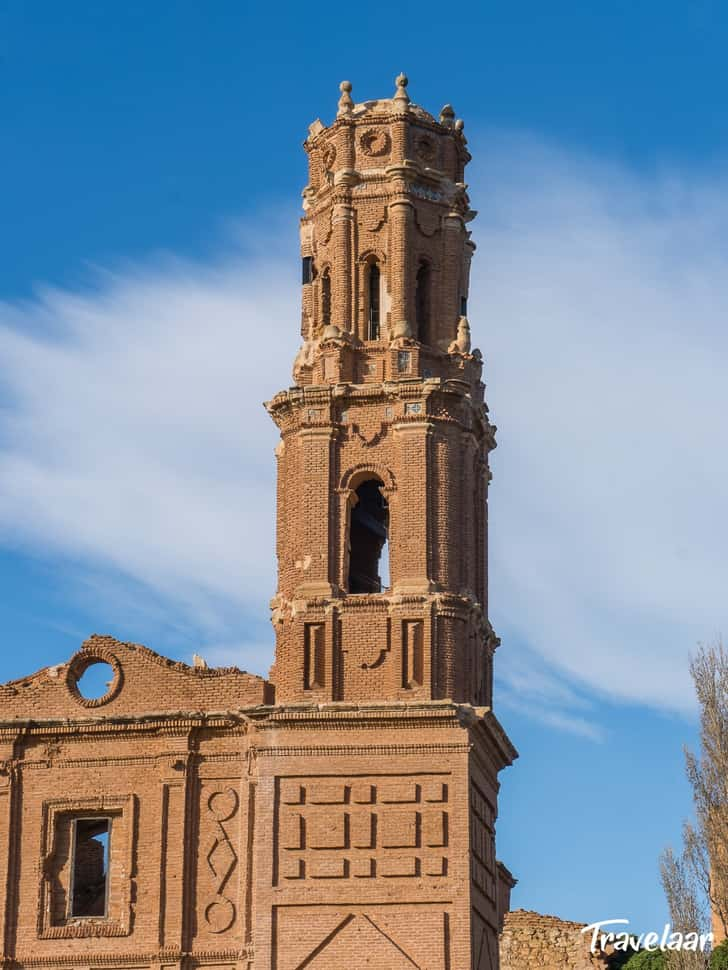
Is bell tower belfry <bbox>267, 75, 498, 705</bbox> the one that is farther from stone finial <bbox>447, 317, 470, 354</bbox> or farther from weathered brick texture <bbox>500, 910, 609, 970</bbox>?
weathered brick texture <bbox>500, 910, 609, 970</bbox>

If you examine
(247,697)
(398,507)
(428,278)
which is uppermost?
(428,278)

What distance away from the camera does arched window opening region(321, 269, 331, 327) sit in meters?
35.8

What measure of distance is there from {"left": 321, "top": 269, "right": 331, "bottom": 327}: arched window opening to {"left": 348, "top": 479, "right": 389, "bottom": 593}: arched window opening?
9.70 feet

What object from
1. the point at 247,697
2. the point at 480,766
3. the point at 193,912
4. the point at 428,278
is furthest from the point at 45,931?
the point at 428,278

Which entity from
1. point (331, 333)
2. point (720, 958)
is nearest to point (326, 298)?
point (331, 333)

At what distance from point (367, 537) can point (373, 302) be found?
410 centimetres

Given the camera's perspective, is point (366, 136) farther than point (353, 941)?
Yes

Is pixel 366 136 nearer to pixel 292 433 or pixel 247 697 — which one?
pixel 292 433

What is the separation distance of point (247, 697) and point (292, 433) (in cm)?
456

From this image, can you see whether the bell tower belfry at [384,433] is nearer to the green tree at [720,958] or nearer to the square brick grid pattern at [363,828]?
the square brick grid pattern at [363,828]

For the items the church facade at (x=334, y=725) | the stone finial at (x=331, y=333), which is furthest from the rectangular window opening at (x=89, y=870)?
the stone finial at (x=331, y=333)

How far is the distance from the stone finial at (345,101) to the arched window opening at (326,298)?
2.87 m

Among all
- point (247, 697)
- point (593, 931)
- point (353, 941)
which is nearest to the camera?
point (353, 941)

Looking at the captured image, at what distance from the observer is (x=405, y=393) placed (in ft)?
113
